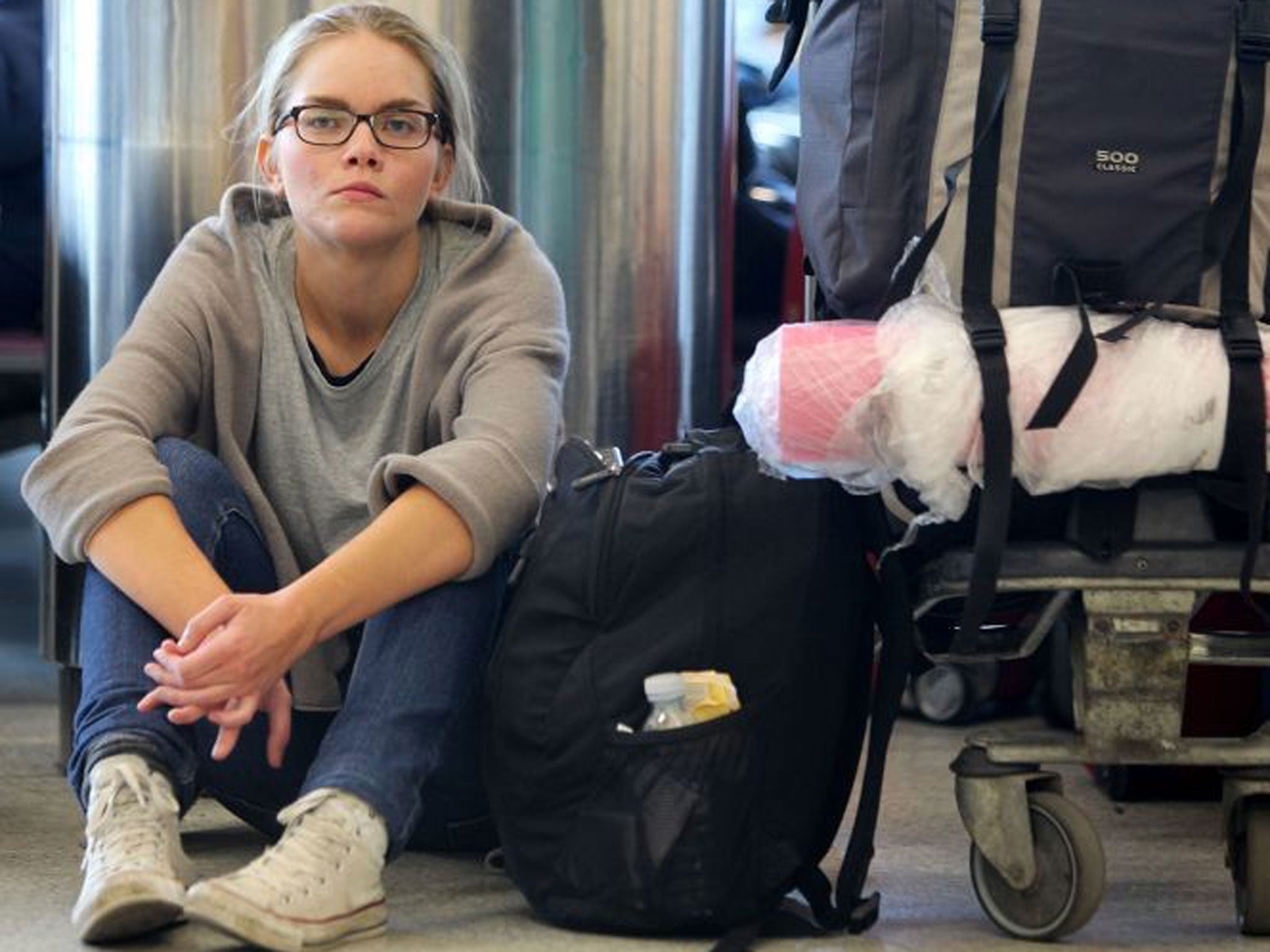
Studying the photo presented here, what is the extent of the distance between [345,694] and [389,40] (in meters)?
0.67

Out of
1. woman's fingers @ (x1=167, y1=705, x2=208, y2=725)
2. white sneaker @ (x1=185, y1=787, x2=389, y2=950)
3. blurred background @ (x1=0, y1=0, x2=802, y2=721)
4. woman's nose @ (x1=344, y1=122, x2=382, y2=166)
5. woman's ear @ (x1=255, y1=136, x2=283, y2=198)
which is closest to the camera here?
white sneaker @ (x1=185, y1=787, x2=389, y2=950)

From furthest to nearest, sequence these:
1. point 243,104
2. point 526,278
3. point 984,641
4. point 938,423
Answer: point 243,104 < point 526,278 < point 984,641 < point 938,423

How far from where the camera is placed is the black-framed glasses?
7.81 ft

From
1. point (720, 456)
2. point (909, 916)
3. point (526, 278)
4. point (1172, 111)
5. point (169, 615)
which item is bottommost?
point (909, 916)

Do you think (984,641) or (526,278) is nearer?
(984,641)

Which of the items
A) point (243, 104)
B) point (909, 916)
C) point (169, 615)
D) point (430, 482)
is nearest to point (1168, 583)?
point (909, 916)

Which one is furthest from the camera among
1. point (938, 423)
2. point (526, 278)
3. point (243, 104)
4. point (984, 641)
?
point (243, 104)

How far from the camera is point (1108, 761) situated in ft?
7.18

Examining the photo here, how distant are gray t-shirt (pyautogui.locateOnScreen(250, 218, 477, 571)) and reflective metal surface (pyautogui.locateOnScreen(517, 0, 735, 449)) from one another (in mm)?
481

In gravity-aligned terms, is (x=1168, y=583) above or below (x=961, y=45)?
below

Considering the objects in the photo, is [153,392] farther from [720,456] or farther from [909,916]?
[909,916]

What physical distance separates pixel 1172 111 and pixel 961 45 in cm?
20

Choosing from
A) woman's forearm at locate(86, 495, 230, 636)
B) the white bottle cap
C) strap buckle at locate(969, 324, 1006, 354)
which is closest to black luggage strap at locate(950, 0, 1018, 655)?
strap buckle at locate(969, 324, 1006, 354)

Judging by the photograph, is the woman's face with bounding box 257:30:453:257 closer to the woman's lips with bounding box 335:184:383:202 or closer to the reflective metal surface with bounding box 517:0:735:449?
the woman's lips with bounding box 335:184:383:202
